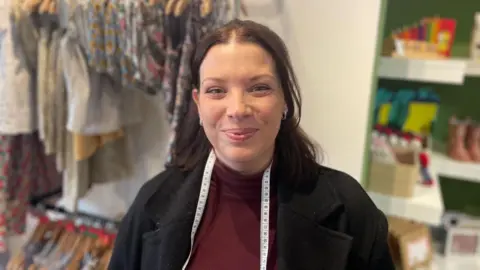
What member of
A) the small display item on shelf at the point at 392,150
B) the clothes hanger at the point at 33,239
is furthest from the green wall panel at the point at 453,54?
the clothes hanger at the point at 33,239

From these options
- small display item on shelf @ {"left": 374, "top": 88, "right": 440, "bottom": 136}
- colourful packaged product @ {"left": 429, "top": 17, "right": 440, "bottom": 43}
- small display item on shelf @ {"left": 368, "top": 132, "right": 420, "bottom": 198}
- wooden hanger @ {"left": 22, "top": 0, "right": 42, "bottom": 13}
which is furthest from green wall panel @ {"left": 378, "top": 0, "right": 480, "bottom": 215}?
wooden hanger @ {"left": 22, "top": 0, "right": 42, "bottom": 13}

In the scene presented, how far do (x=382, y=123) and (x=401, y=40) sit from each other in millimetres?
390

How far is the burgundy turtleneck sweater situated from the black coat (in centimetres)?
3

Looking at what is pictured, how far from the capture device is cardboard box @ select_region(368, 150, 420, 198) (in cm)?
160

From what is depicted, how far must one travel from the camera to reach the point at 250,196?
3.27 feet

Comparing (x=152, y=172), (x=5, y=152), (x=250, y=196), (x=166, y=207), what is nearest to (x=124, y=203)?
(x=152, y=172)

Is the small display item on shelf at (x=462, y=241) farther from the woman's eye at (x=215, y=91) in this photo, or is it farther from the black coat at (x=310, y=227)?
the woman's eye at (x=215, y=91)

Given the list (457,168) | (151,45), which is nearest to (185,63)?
(151,45)

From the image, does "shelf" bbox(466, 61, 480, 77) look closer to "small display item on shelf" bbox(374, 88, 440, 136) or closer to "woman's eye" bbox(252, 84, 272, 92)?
"small display item on shelf" bbox(374, 88, 440, 136)

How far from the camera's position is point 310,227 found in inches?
38.0

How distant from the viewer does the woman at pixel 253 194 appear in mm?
903

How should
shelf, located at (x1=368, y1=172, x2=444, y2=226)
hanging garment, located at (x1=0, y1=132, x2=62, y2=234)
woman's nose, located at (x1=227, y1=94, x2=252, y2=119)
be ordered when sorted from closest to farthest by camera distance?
woman's nose, located at (x1=227, y1=94, x2=252, y2=119), shelf, located at (x1=368, y1=172, x2=444, y2=226), hanging garment, located at (x1=0, y1=132, x2=62, y2=234)

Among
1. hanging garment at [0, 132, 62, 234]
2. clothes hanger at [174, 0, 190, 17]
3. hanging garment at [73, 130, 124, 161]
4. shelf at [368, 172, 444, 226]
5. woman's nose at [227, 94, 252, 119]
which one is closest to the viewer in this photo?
woman's nose at [227, 94, 252, 119]

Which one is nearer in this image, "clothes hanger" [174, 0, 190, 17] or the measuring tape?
the measuring tape
